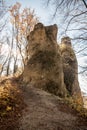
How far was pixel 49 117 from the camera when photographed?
9.73m

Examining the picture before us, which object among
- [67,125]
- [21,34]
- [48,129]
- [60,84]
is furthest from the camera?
[21,34]

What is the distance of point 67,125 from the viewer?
888 cm

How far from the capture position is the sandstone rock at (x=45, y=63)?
→ 681 inches

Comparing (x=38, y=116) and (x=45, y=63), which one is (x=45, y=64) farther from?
(x=38, y=116)

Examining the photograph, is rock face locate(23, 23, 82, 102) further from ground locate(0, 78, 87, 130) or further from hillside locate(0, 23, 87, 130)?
ground locate(0, 78, 87, 130)

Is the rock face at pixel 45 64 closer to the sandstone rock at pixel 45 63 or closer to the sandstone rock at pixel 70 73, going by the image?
the sandstone rock at pixel 45 63

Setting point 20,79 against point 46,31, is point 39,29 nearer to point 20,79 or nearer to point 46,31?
point 46,31

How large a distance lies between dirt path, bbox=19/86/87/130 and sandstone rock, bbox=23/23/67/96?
355 centimetres

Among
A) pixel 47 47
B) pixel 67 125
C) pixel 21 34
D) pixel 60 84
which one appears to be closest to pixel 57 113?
pixel 67 125

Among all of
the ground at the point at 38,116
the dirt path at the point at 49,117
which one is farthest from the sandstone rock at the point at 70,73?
the ground at the point at 38,116

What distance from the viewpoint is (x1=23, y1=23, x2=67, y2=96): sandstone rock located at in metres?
17.3

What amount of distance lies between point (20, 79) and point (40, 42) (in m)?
4.61

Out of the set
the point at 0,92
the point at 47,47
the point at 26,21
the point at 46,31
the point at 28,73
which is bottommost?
the point at 0,92

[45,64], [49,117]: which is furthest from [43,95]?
[49,117]
